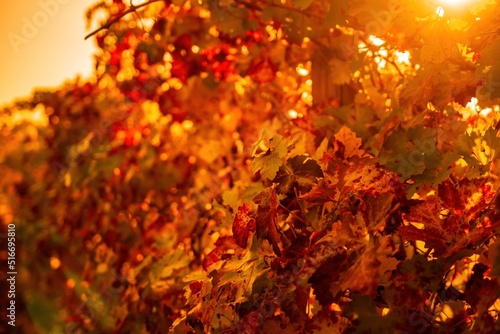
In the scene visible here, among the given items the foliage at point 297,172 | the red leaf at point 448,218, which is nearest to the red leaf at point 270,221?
the foliage at point 297,172

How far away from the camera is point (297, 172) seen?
1584 millimetres

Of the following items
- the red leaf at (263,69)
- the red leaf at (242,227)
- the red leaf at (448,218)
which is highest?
the red leaf at (263,69)

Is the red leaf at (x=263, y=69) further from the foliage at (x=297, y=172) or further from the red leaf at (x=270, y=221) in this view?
the red leaf at (x=270, y=221)

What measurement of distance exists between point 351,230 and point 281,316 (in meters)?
0.30

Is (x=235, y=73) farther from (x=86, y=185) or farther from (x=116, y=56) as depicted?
(x=86, y=185)

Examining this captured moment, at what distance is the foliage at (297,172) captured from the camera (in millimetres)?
1418

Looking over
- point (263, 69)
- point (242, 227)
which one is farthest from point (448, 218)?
point (263, 69)

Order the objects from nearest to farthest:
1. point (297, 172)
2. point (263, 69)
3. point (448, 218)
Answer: point (448, 218) → point (297, 172) → point (263, 69)

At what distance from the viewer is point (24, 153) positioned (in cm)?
925

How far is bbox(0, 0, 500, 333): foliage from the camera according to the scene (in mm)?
1418

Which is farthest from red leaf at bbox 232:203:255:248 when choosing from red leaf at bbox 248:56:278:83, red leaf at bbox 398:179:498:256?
red leaf at bbox 248:56:278:83

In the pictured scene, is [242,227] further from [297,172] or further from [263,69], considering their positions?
[263,69]

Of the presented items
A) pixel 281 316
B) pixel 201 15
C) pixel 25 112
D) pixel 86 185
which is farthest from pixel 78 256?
pixel 281 316

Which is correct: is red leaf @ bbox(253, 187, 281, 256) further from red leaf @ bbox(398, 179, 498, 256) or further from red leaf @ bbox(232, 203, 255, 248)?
red leaf @ bbox(398, 179, 498, 256)
